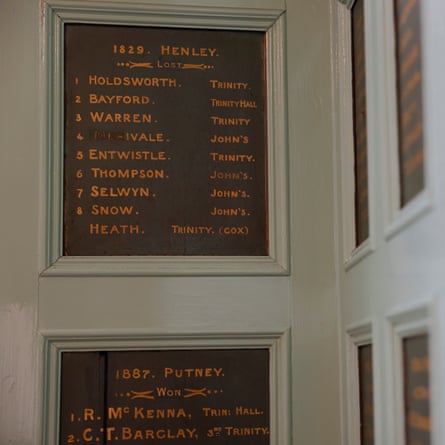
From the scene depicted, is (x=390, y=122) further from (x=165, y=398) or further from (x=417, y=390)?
(x=165, y=398)

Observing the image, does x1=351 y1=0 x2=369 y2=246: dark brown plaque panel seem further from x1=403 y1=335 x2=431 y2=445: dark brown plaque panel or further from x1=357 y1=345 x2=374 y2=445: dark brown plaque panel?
x1=403 y1=335 x2=431 y2=445: dark brown plaque panel

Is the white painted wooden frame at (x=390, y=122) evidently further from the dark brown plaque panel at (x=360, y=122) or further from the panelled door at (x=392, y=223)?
the dark brown plaque panel at (x=360, y=122)

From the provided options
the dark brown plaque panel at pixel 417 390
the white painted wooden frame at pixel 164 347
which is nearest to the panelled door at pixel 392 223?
the dark brown plaque panel at pixel 417 390

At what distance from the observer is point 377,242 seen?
132 centimetres

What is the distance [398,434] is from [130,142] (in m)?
0.79

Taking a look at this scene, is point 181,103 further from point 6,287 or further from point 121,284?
point 6,287

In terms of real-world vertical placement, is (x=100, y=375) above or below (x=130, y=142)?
below

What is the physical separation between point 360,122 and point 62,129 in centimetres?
58

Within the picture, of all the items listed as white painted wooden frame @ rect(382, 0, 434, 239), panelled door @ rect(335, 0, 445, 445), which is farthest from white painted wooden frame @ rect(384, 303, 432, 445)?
white painted wooden frame @ rect(382, 0, 434, 239)

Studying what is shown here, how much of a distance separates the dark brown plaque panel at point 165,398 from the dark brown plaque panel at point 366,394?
196 mm

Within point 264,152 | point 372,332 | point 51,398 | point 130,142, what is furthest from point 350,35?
point 51,398

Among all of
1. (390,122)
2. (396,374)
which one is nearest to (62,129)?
(390,122)

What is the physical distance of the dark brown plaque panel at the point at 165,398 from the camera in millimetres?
1572

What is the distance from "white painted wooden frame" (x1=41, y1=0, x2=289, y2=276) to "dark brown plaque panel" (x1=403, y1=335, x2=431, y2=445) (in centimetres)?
51
